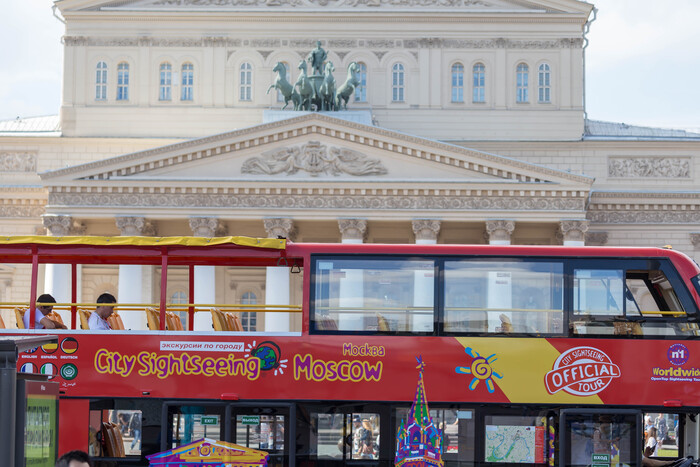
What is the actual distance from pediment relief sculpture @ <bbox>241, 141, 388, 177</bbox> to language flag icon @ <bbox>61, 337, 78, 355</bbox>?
98.6 feet

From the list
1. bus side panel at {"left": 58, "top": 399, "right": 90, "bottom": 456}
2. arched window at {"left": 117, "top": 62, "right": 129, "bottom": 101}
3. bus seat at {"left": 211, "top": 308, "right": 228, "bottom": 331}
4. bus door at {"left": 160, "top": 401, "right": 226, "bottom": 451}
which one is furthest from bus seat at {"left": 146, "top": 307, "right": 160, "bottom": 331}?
arched window at {"left": 117, "top": 62, "right": 129, "bottom": 101}

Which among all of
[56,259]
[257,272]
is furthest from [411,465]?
[257,272]

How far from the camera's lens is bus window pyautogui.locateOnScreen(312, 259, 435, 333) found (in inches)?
618

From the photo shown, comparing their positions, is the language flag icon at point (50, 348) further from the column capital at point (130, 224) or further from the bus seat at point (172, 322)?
the column capital at point (130, 224)

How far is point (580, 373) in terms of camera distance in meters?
15.4

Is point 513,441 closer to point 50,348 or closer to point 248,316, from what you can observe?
point 50,348

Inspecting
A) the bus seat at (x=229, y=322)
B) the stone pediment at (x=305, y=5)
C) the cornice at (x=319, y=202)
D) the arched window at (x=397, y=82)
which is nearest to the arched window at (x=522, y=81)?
the stone pediment at (x=305, y=5)

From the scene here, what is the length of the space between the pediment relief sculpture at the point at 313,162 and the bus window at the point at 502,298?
29530 millimetres

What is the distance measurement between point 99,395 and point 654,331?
300 inches

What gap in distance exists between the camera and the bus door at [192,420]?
606 inches

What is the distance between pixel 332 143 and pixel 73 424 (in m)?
30.9

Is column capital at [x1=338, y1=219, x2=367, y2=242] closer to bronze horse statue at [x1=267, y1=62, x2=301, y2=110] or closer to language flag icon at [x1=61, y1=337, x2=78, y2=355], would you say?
bronze horse statue at [x1=267, y1=62, x2=301, y2=110]

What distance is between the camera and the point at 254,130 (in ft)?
148

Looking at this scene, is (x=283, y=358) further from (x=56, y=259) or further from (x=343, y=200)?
(x=343, y=200)
